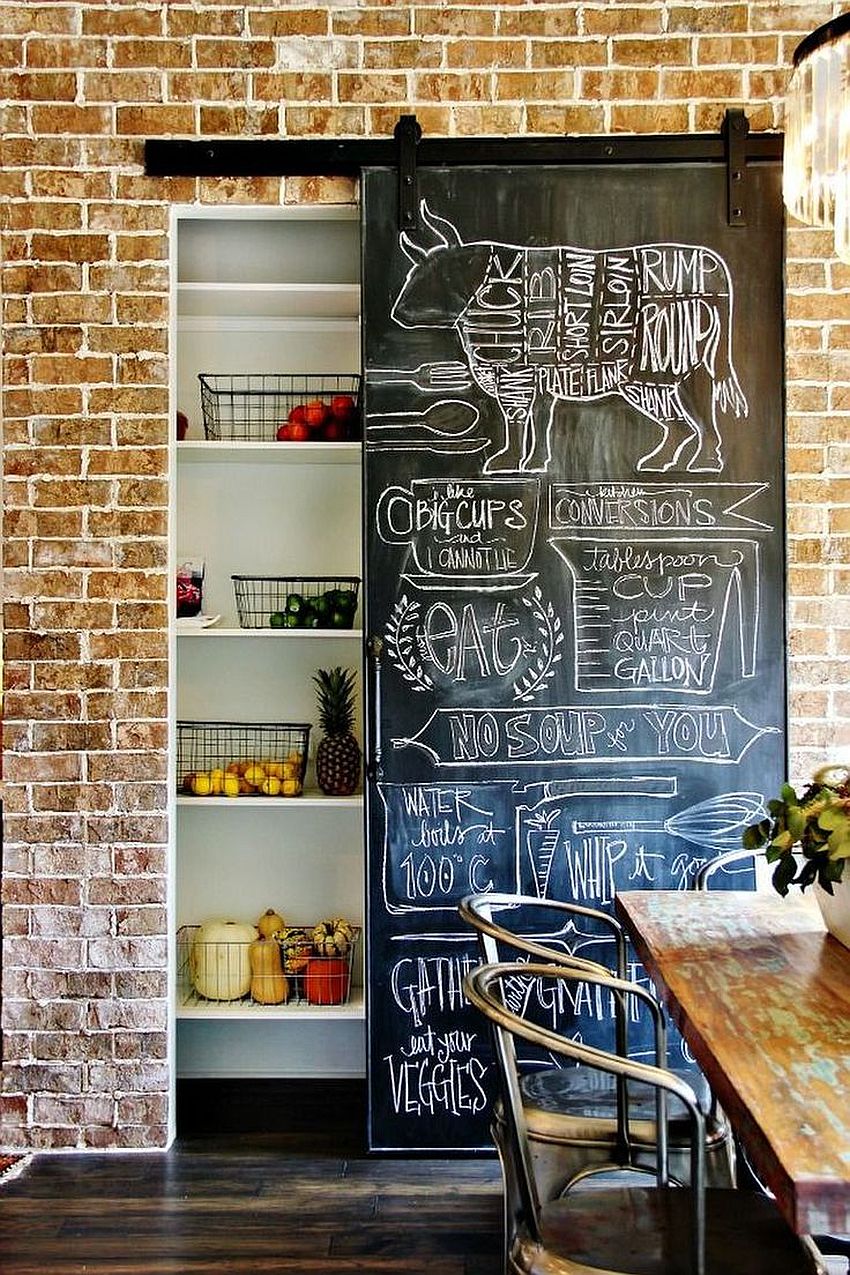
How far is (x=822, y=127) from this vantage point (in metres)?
2.07

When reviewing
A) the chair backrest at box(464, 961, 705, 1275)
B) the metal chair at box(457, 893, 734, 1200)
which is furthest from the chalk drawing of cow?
the chair backrest at box(464, 961, 705, 1275)

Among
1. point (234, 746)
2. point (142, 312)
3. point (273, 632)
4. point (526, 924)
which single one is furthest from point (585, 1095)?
point (142, 312)

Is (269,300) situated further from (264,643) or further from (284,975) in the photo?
(284,975)

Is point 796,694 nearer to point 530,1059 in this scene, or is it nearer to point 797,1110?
point 530,1059

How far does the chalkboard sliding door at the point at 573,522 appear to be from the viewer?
10.6 feet

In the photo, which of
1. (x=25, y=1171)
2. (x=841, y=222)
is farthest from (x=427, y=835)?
(x=841, y=222)

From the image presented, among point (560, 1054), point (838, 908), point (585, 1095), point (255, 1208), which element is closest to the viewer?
point (560, 1054)

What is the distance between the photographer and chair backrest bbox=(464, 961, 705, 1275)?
1565mm

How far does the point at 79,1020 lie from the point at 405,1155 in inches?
36.4

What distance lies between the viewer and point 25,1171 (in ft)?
10.2

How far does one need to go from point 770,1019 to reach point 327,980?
1.90 m

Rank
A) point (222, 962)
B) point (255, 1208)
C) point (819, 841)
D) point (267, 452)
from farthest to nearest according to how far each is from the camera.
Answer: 1. point (267, 452)
2. point (222, 962)
3. point (255, 1208)
4. point (819, 841)

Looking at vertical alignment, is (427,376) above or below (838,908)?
above

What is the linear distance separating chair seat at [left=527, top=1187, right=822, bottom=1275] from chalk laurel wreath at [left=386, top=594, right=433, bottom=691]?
61.9 inches
